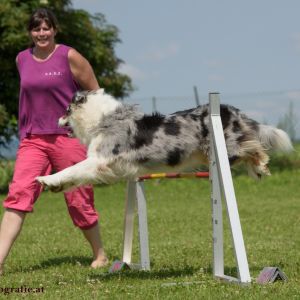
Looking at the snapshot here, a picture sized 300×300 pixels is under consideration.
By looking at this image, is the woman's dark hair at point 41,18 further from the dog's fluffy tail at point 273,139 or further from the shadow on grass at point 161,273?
the shadow on grass at point 161,273

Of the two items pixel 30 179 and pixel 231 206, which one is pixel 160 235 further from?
pixel 231 206

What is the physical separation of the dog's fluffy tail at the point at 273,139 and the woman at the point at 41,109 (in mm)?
1546

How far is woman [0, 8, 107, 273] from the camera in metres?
6.71

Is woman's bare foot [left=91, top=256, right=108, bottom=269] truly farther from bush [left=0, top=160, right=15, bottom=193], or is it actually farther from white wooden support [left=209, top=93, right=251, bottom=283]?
bush [left=0, top=160, right=15, bottom=193]

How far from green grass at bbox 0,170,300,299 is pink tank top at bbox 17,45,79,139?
4.37 feet

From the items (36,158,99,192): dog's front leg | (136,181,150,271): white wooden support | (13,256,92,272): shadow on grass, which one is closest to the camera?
(36,158,99,192): dog's front leg

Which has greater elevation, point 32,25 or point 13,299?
point 32,25

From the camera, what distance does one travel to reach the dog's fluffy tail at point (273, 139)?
618cm

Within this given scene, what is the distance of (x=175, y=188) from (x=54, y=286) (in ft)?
46.0

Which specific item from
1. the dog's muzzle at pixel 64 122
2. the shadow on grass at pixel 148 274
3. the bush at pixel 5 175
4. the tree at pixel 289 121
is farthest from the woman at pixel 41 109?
the bush at pixel 5 175

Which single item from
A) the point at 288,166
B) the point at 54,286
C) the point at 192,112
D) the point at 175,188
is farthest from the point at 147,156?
the point at 288,166

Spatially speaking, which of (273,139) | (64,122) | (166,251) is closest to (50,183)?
(64,122)

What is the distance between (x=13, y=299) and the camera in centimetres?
540

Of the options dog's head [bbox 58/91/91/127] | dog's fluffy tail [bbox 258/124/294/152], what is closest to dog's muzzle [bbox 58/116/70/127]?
dog's head [bbox 58/91/91/127]
